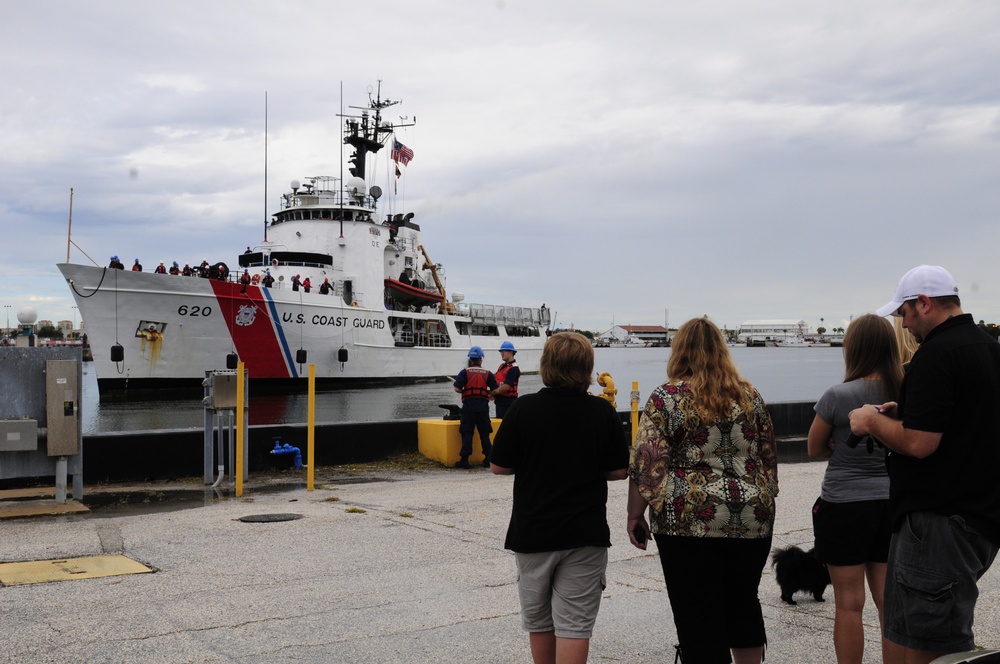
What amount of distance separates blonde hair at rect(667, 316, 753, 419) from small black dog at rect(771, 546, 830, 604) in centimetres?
194

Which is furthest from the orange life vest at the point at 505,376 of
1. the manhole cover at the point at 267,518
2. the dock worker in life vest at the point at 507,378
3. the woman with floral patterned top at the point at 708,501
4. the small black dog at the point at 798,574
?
the woman with floral patterned top at the point at 708,501

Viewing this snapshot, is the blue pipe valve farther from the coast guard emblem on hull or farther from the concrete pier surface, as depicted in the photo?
the coast guard emblem on hull

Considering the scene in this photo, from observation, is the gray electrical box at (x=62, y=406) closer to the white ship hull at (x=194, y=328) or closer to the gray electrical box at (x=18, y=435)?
the gray electrical box at (x=18, y=435)

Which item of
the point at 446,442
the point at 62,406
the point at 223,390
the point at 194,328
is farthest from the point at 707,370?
the point at 194,328

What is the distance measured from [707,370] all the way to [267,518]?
517 cm

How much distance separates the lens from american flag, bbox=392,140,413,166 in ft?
154

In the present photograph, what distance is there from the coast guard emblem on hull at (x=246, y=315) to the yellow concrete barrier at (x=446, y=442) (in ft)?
89.2

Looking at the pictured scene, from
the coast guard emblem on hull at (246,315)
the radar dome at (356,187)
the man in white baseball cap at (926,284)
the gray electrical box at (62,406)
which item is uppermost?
the radar dome at (356,187)

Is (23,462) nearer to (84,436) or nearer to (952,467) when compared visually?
(84,436)

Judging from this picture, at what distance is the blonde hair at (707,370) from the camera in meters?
3.37

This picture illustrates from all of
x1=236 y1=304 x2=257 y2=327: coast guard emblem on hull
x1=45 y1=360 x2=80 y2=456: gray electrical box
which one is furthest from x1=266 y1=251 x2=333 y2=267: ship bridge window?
x1=45 y1=360 x2=80 y2=456: gray electrical box

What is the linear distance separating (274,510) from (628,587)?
3777 mm

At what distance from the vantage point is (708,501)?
331cm

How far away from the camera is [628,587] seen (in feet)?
18.1
